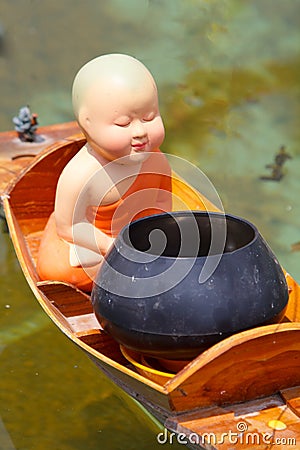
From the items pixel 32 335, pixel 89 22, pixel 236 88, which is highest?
pixel 89 22

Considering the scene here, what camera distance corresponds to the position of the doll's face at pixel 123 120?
5.62 ft

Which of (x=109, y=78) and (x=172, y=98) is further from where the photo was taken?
(x=172, y=98)

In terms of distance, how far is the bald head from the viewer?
171 centimetres

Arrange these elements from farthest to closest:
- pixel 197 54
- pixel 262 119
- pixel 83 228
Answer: pixel 197 54
pixel 262 119
pixel 83 228

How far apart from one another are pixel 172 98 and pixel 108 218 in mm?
1743

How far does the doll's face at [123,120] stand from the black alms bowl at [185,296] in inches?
10.4

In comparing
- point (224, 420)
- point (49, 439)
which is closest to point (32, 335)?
point (49, 439)

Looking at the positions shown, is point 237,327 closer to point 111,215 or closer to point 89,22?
point 111,215

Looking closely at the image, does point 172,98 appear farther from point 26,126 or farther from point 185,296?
point 185,296

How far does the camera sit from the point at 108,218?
1.88 metres

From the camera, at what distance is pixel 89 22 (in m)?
3.92

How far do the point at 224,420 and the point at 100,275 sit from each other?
1.16 ft

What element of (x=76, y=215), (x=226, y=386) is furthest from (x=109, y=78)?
(x=226, y=386)

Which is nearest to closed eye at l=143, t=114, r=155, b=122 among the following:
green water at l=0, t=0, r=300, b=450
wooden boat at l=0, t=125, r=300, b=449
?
wooden boat at l=0, t=125, r=300, b=449
